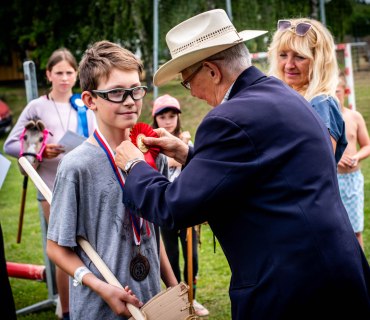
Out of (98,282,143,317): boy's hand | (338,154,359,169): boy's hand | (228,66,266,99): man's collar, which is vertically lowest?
(98,282,143,317): boy's hand

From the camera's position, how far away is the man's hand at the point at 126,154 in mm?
Answer: 2648

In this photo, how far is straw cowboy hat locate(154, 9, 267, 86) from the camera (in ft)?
8.27

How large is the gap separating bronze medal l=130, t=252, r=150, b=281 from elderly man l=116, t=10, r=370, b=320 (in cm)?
43

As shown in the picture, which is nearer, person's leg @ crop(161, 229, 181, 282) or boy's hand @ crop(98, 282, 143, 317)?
boy's hand @ crop(98, 282, 143, 317)

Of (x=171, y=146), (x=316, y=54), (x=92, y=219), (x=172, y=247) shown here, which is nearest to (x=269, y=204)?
(x=171, y=146)

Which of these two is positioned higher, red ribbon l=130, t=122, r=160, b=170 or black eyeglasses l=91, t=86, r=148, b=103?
black eyeglasses l=91, t=86, r=148, b=103

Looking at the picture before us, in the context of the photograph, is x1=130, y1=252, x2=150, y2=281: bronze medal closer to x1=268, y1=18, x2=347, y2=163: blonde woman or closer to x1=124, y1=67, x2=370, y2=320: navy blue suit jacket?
x1=124, y1=67, x2=370, y2=320: navy blue suit jacket

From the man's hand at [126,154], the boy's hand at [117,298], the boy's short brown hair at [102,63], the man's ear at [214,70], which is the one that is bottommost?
the boy's hand at [117,298]

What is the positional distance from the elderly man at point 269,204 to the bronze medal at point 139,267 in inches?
17.0

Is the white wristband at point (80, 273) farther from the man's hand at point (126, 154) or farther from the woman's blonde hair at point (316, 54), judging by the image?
the woman's blonde hair at point (316, 54)

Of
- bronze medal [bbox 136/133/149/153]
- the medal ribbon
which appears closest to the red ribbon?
bronze medal [bbox 136/133/149/153]

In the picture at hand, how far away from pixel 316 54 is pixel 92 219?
→ 6.30 feet

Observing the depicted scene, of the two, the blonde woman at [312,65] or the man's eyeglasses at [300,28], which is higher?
the man's eyeglasses at [300,28]

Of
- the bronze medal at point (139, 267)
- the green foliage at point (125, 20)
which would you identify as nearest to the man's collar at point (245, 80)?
the bronze medal at point (139, 267)
